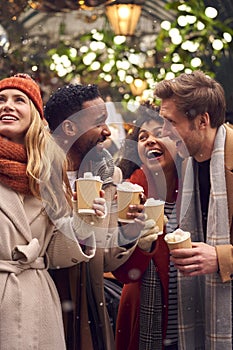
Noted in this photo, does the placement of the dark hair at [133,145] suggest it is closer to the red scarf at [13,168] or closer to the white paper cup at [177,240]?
the white paper cup at [177,240]

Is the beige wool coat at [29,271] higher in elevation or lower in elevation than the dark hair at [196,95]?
lower

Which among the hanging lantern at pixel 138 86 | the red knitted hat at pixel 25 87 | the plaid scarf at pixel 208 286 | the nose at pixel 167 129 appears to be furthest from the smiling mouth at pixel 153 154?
the hanging lantern at pixel 138 86

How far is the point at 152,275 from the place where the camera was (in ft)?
13.0

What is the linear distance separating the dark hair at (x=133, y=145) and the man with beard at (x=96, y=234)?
0.73 feet

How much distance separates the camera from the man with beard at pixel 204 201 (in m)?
3.90

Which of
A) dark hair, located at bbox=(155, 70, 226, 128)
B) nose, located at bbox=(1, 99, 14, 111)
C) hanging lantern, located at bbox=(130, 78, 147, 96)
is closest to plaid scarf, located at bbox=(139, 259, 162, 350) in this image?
dark hair, located at bbox=(155, 70, 226, 128)

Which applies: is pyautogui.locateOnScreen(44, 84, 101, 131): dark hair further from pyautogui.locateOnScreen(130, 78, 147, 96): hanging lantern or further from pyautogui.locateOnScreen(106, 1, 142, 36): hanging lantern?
pyautogui.locateOnScreen(130, 78, 147, 96): hanging lantern

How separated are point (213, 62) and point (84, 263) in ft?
13.0

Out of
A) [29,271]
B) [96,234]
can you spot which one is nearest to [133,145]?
[96,234]

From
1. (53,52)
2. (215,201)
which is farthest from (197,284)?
(53,52)

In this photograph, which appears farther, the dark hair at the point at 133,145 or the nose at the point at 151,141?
the dark hair at the point at 133,145

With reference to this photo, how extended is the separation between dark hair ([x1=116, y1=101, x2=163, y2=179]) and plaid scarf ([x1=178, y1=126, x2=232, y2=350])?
10.6 inches

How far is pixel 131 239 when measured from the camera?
3650mm

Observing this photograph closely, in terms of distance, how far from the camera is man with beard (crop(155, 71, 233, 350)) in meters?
3.90
